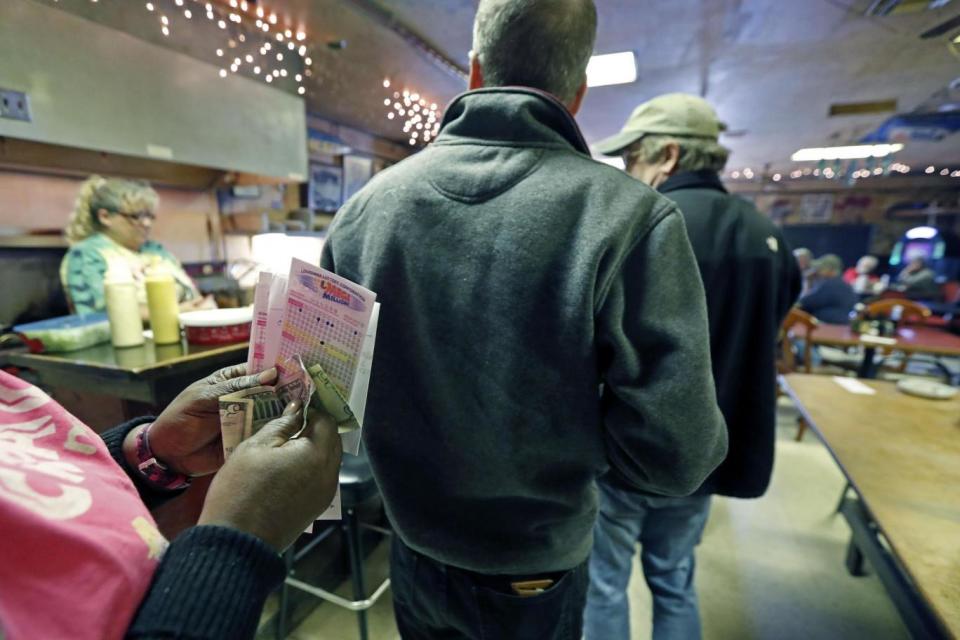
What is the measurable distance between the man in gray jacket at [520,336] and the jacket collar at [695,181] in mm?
523

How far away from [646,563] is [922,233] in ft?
36.9

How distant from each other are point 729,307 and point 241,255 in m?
3.33

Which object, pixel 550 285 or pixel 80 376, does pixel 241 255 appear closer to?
pixel 80 376

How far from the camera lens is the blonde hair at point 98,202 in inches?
73.0

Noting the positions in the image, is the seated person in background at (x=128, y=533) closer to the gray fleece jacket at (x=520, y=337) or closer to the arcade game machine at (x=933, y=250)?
the gray fleece jacket at (x=520, y=337)

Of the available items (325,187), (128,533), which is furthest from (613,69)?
(128,533)

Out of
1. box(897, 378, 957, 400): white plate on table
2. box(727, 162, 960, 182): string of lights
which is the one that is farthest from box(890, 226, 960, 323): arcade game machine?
box(897, 378, 957, 400): white plate on table

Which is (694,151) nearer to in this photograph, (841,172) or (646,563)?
(646,563)

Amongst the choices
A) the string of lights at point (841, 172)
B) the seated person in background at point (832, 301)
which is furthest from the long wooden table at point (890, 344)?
the string of lights at point (841, 172)

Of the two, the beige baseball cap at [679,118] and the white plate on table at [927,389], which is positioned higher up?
the beige baseball cap at [679,118]

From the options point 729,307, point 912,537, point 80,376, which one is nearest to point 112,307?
point 80,376

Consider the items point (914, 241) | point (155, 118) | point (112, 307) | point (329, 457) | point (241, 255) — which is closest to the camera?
point (329, 457)

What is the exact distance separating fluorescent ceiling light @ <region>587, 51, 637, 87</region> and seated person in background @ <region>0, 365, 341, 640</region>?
2.94m

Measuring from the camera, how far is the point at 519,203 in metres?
0.61
